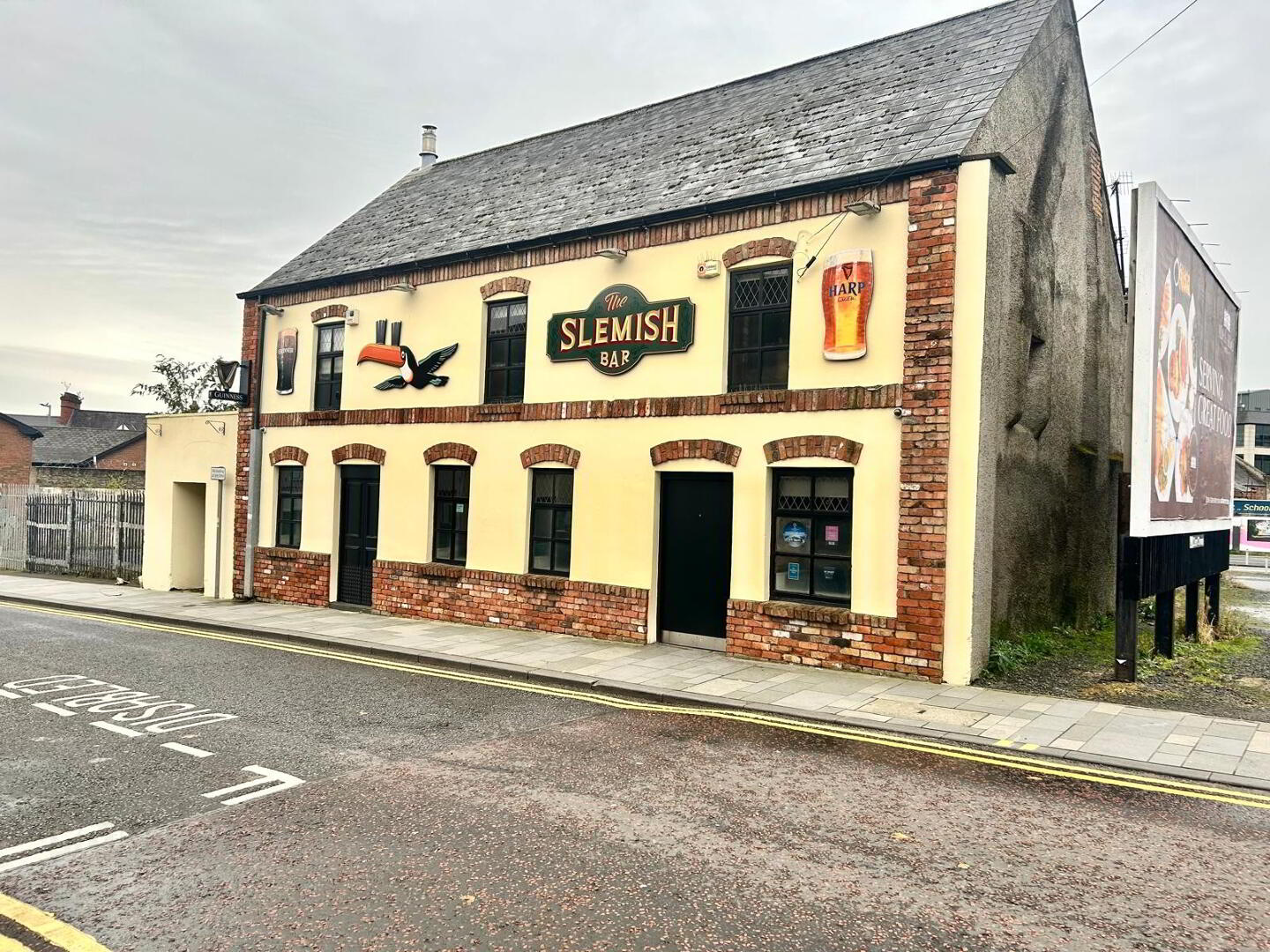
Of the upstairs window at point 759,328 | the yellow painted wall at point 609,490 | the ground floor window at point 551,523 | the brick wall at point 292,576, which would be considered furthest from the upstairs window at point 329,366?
the upstairs window at point 759,328

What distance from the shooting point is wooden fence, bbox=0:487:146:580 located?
66.9 feet

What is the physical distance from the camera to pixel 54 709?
8016 millimetres

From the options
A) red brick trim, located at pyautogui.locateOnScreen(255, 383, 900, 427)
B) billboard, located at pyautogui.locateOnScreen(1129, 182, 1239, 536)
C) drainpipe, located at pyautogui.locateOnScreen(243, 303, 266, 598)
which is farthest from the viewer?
drainpipe, located at pyautogui.locateOnScreen(243, 303, 266, 598)

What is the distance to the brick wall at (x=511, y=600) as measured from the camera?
12.3 metres

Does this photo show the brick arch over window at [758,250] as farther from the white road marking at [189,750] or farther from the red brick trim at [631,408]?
the white road marking at [189,750]

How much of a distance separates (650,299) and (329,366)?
24.8ft

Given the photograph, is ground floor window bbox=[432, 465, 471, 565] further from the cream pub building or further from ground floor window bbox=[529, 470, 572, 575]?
ground floor window bbox=[529, 470, 572, 575]

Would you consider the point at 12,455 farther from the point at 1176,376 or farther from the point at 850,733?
the point at 1176,376

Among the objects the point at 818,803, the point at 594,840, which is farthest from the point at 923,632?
the point at 594,840

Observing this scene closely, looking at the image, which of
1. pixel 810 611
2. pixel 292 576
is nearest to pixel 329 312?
pixel 292 576

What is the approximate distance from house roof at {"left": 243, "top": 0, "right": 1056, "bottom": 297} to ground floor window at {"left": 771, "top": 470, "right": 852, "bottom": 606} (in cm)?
377

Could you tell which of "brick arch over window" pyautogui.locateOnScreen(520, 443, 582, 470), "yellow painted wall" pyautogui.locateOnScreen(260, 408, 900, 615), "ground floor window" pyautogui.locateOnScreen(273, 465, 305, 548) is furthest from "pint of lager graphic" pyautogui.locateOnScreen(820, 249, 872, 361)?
"ground floor window" pyautogui.locateOnScreen(273, 465, 305, 548)

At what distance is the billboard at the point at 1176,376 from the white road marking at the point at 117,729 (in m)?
9.91

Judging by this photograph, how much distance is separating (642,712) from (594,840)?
349 centimetres
